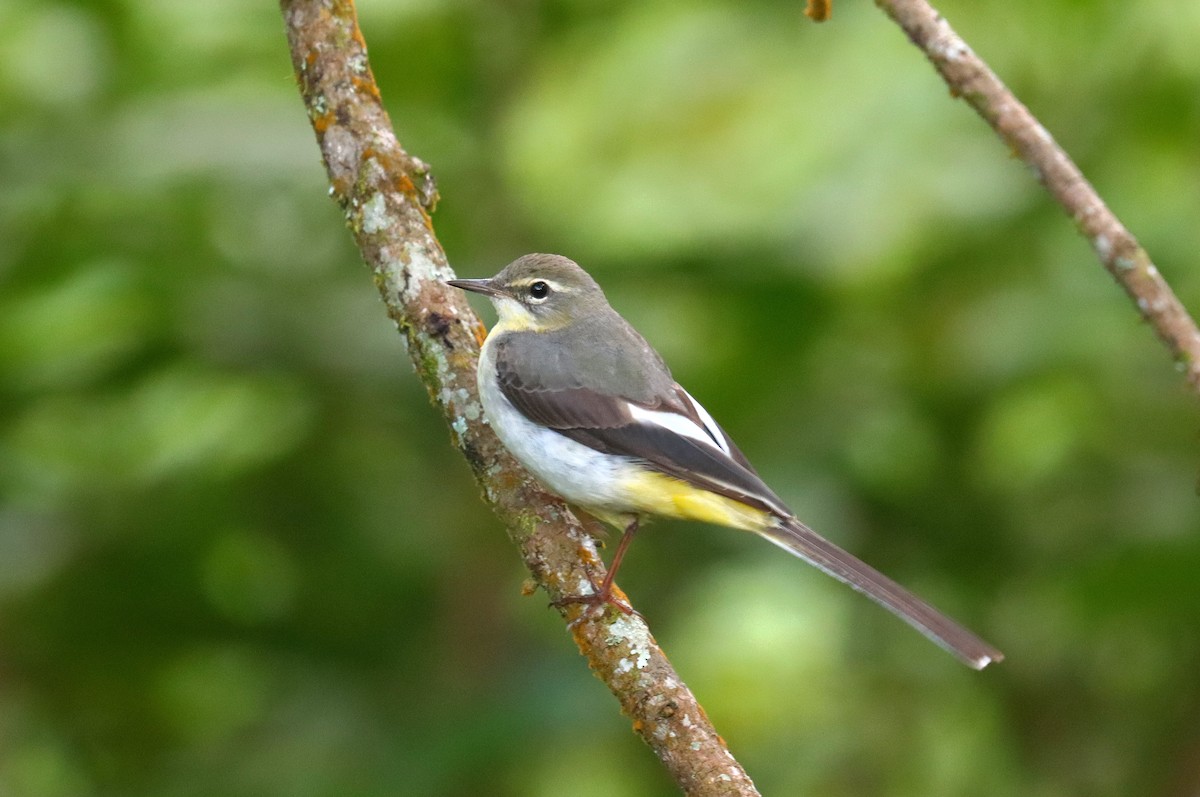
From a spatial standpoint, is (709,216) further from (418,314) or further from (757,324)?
(418,314)

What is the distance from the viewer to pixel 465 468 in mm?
4699

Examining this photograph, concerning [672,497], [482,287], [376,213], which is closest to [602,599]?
[672,497]

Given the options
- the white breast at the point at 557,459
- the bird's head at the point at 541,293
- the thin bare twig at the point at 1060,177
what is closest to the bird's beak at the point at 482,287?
the bird's head at the point at 541,293

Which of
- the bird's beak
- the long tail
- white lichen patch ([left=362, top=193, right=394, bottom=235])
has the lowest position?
the long tail

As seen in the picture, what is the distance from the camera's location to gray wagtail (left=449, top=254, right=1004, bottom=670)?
13.1 feet

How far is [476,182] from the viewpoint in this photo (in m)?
4.91

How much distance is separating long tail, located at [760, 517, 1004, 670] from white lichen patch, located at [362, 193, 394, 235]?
1388 mm

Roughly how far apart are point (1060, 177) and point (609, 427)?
1910 millimetres

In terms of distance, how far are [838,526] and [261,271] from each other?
2201 mm

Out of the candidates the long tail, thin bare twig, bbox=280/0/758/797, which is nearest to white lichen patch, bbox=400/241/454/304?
thin bare twig, bbox=280/0/758/797

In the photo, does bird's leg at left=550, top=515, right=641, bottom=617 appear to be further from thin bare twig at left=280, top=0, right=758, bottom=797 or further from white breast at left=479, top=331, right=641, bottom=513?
white breast at left=479, top=331, right=641, bottom=513

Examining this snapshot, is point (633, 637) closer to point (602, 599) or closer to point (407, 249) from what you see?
point (602, 599)

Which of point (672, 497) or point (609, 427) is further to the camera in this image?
point (609, 427)

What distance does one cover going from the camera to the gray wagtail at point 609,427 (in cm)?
398
